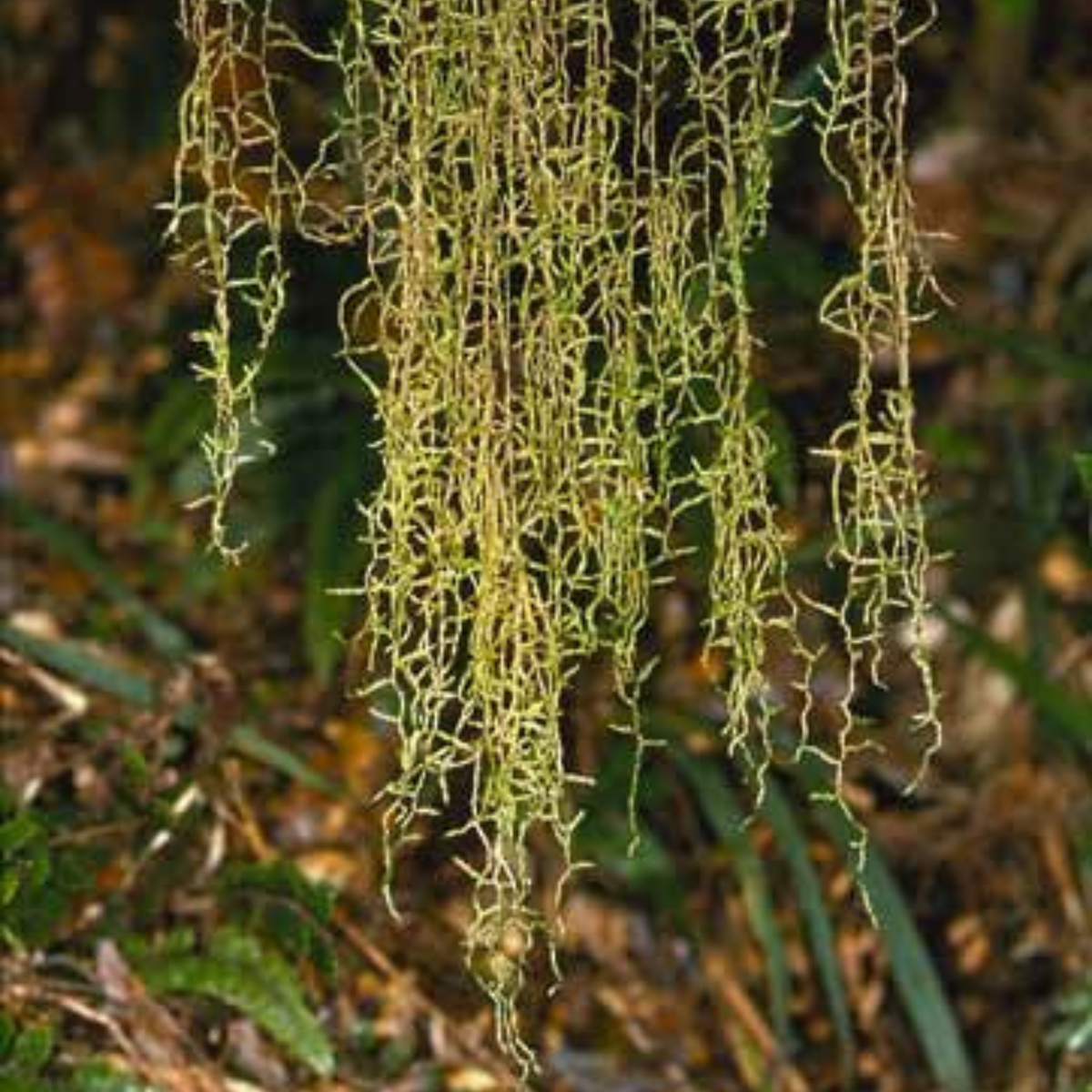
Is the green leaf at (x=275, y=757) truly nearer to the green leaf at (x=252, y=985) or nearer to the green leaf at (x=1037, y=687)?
the green leaf at (x=252, y=985)

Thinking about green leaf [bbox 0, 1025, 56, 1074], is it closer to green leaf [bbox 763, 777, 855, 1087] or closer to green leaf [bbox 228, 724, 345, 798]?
green leaf [bbox 228, 724, 345, 798]

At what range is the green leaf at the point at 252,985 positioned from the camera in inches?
64.6

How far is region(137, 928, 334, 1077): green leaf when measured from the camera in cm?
164

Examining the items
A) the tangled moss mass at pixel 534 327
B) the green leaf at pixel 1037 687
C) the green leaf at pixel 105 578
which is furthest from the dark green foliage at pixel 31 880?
the green leaf at pixel 1037 687

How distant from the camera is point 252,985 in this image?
166cm

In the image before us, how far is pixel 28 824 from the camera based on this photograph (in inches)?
62.2

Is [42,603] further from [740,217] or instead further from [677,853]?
[740,217]

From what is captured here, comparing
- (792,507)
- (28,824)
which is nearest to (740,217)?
(28,824)

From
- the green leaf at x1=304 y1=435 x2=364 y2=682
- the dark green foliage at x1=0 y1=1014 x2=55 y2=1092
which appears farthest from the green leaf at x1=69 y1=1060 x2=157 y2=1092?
the green leaf at x1=304 y1=435 x2=364 y2=682

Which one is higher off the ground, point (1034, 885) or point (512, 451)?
point (512, 451)

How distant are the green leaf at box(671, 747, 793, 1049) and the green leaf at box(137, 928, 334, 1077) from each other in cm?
43

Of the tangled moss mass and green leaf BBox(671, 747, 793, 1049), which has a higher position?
the tangled moss mass

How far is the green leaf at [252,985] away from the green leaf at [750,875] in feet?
1.40

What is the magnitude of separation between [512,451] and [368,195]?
165 millimetres
